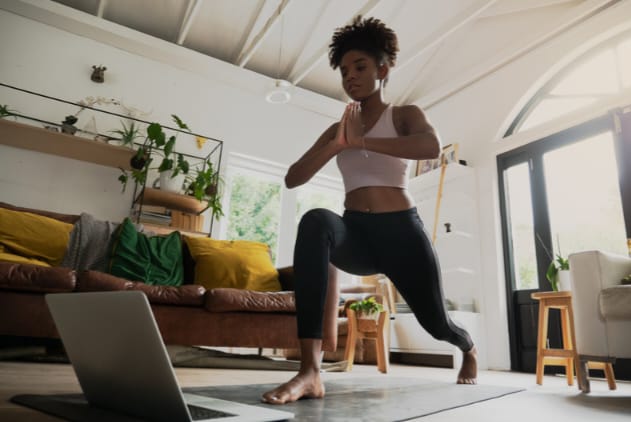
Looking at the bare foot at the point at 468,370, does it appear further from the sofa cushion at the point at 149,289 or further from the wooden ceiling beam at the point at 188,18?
the wooden ceiling beam at the point at 188,18

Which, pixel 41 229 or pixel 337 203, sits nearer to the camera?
pixel 41 229

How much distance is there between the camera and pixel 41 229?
8.82 feet

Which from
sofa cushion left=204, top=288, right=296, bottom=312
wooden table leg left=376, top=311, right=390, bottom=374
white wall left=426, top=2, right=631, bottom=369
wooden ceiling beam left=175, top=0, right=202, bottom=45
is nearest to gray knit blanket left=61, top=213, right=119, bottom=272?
sofa cushion left=204, top=288, right=296, bottom=312

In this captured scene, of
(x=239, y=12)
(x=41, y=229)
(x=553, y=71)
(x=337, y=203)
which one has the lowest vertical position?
(x=41, y=229)

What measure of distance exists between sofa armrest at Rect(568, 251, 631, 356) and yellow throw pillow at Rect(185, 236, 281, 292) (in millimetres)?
1829

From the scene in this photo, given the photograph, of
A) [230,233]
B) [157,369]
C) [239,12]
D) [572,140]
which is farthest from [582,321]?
[239,12]

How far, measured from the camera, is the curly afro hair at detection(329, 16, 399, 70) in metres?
1.49

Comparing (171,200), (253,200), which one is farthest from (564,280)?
(253,200)

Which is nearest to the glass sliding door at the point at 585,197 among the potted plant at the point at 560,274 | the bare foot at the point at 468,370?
the potted plant at the point at 560,274

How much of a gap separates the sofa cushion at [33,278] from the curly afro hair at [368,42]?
5.59 ft

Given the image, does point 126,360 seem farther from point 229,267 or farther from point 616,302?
point 229,267

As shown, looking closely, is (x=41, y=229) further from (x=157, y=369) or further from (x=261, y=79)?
(x=261, y=79)

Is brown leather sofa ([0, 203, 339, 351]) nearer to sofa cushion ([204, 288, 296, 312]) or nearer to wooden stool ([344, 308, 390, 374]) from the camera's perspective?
sofa cushion ([204, 288, 296, 312])

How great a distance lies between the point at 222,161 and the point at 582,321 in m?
3.66
